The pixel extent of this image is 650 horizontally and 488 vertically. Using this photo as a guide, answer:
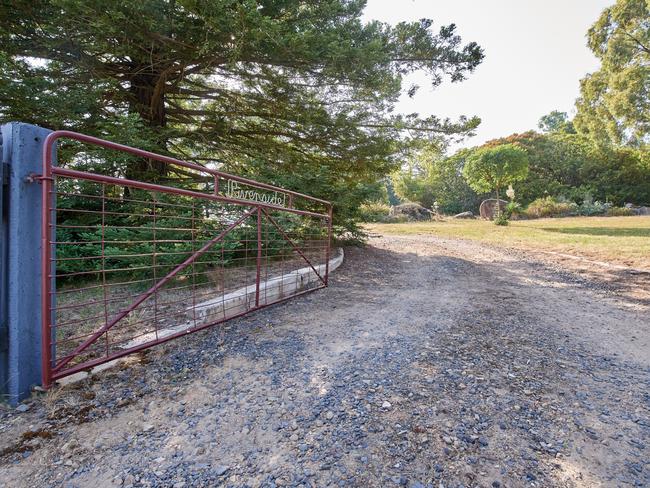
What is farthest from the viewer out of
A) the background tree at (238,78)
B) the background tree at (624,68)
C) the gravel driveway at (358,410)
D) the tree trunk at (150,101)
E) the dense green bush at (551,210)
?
the dense green bush at (551,210)

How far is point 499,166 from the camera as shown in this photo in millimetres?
18484

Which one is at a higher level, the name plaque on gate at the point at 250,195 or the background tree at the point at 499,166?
the background tree at the point at 499,166

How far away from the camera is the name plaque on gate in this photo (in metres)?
4.97

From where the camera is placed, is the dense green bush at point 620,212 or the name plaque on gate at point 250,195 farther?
the dense green bush at point 620,212

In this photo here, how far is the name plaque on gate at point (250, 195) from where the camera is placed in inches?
196

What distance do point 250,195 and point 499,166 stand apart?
1740cm

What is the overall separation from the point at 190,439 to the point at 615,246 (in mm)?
10684

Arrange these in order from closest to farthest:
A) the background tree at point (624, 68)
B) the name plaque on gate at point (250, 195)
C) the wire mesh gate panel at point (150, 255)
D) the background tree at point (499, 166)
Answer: the wire mesh gate panel at point (150, 255)
the name plaque on gate at point (250, 195)
the background tree at point (624, 68)
the background tree at point (499, 166)

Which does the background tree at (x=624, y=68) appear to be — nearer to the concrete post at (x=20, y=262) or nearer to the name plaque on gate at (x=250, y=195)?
the name plaque on gate at (x=250, y=195)

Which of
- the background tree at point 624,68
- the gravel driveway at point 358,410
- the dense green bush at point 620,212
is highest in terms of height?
the background tree at point 624,68

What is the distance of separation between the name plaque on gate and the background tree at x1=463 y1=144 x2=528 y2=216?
1601cm

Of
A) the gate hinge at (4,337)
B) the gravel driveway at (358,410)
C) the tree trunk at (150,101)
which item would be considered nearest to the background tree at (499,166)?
the gravel driveway at (358,410)

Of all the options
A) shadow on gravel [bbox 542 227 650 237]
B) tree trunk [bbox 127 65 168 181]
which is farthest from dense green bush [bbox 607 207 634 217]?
tree trunk [bbox 127 65 168 181]

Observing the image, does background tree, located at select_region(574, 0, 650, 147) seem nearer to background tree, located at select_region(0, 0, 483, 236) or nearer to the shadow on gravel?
the shadow on gravel
